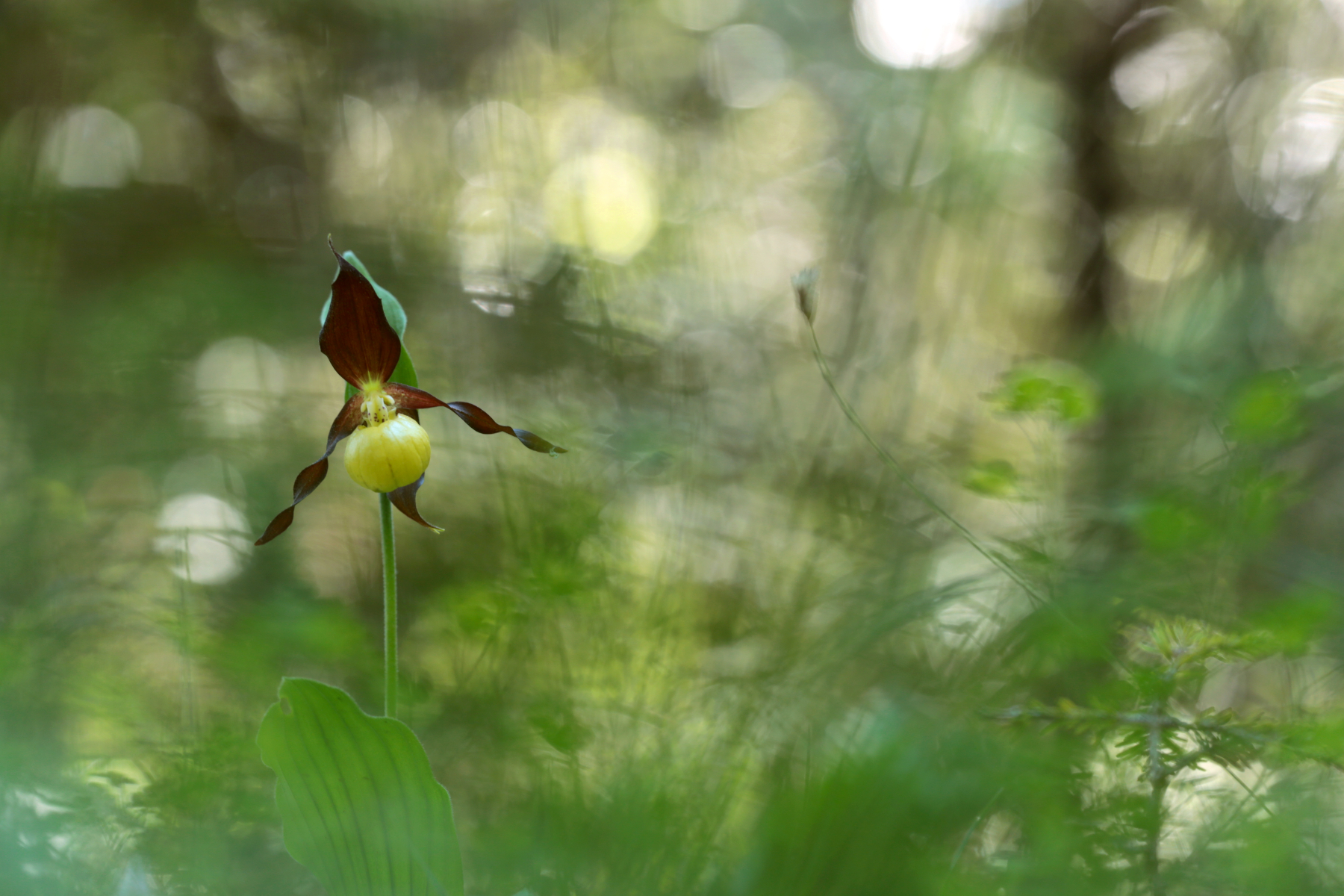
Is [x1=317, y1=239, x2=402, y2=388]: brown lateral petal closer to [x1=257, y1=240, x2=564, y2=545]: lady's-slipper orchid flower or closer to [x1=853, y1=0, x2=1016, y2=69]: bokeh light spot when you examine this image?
[x1=257, y1=240, x2=564, y2=545]: lady's-slipper orchid flower

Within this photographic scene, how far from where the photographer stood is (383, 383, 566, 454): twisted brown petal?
76cm

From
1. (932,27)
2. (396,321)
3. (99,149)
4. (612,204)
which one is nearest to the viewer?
(396,321)

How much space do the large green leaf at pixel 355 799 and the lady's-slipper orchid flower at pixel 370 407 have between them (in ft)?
0.57

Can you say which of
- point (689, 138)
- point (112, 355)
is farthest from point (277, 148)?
point (689, 138)

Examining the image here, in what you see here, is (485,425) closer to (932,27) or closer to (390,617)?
(390,617)

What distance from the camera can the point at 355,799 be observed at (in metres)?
0.66

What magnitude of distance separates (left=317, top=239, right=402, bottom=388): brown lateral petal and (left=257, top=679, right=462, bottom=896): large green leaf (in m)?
0.32

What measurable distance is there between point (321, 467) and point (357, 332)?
0.47 feet

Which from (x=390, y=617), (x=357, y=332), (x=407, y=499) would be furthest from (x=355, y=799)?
(x=357, y=332)

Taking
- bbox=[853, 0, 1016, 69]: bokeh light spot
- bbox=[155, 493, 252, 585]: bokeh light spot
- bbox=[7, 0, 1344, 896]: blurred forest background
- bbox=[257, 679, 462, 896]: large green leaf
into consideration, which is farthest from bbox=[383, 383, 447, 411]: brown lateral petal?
bbox=[853, 0, 1016, 69]: bokeh light spot

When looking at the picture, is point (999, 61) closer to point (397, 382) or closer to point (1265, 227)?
point (1265, 227)

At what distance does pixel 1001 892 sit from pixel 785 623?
620mm

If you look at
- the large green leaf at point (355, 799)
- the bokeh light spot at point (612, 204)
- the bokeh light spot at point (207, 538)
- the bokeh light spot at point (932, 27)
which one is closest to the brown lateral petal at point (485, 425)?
the large green leaf at point (355, 799)

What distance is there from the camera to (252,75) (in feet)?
9.82
